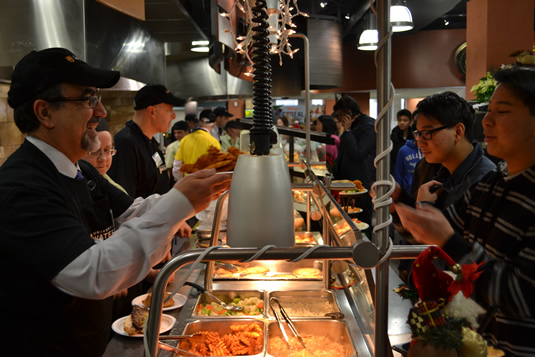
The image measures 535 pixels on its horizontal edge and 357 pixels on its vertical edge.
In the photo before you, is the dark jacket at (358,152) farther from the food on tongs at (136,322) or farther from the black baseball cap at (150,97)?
the food on tongs at (136,322)

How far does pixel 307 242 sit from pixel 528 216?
6.75 feet

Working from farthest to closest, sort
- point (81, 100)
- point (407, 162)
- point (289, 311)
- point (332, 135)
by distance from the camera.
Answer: point (332, 135)
point (407, 162)
point (289, 311)
point (81, 100)

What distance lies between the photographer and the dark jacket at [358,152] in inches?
274

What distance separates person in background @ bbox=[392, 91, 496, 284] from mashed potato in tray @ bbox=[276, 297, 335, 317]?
0.67 m

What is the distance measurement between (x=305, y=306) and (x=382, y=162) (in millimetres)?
1643

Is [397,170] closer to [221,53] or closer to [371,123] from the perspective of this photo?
[371,123]

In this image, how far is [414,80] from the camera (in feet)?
49.6

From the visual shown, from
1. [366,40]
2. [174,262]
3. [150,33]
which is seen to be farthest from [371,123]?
[174,262]

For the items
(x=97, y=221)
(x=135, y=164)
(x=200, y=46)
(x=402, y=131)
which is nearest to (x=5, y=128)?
(x=135, y=164)

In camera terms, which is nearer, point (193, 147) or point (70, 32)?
point (70, 32)

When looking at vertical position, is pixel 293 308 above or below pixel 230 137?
below

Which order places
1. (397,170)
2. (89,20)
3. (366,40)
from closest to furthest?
(89,20) < (397,170) < (366,40)

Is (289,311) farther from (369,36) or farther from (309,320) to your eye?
(369,36)

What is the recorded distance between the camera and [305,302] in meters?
2.44
